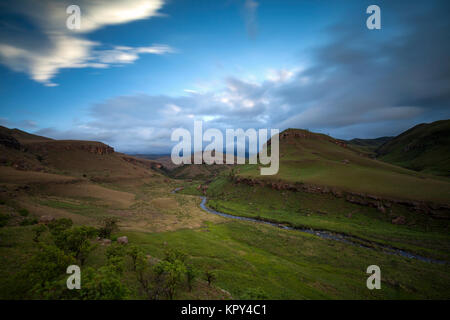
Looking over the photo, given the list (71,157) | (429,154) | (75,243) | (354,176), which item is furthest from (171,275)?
(429,154)

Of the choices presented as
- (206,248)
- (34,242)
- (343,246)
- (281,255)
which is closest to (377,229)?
(343,246)

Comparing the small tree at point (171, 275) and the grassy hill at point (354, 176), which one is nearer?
the small tree at point (171, 275)

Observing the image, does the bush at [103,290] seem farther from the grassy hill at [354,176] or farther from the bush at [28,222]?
the grassy hill at [354,176]

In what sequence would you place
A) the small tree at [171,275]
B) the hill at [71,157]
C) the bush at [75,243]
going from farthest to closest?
the hill at [71,157], the bush at [75,243], the small tree at [171,275]

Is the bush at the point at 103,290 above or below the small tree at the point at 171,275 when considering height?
above

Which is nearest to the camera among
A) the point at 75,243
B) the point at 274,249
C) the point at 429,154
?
the point at 75,243

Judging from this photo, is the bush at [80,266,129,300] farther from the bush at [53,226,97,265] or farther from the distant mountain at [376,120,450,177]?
the distant mountain at [376,120,450,177]

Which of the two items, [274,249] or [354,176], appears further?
[354,176]

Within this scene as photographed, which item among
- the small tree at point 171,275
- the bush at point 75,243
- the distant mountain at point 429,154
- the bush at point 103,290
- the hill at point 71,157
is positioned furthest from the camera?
the distant mountain at point 429,154

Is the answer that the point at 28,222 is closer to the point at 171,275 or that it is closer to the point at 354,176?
the point at 171,275

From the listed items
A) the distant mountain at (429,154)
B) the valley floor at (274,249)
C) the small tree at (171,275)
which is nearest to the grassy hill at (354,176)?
the valley floor at (274,249)

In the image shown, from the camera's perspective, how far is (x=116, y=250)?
20.4 m

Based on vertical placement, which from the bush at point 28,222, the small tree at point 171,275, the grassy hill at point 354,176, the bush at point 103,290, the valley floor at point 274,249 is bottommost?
the valley floor at point 274,249
